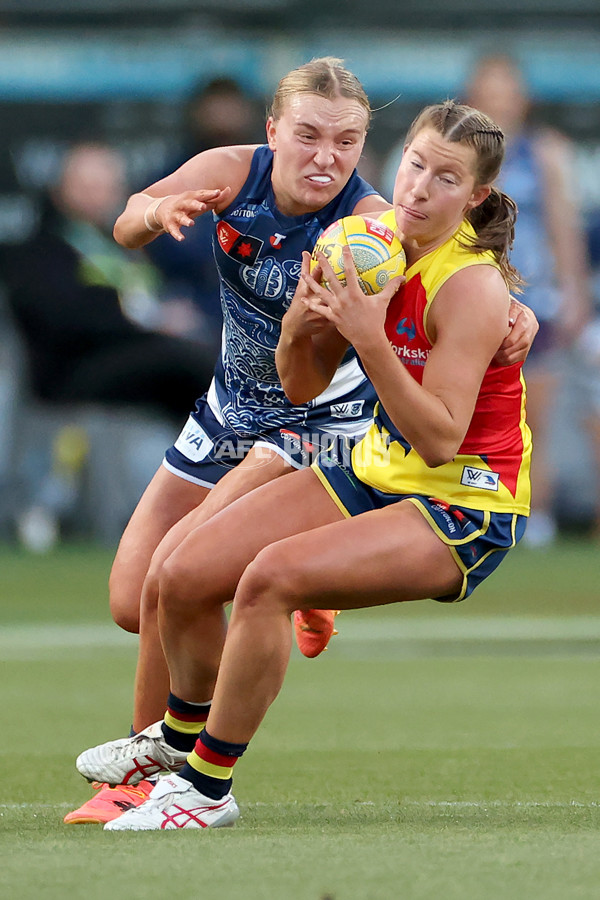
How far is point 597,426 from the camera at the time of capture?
12312 millimetres

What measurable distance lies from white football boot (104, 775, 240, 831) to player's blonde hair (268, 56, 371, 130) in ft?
6.78

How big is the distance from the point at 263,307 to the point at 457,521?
117cm

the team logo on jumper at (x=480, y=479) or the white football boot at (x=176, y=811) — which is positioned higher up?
the team logo on jumper at (x=480, y=479)

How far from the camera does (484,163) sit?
454 cm

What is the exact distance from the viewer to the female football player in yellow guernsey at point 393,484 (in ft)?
14.2

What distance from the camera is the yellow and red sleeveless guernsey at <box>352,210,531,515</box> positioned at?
452 centimetres

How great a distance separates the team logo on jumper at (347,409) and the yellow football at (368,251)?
1.06m

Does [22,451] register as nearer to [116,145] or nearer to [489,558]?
[116,145]

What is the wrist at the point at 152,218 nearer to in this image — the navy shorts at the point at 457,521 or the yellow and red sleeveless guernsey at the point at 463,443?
the yellow and red sleeveless guernsey at the point at 463,443

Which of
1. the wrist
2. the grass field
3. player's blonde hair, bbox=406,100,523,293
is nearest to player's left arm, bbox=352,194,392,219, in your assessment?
player's blonde hair, bbox=406,100,523,293

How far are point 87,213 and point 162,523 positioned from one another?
6.78 m

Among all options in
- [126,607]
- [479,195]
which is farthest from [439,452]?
[126,607]

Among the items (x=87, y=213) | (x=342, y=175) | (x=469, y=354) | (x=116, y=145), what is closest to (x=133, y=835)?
(x=469, y=354)

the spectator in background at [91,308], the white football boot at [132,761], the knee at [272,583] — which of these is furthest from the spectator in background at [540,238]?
the knee at [272,583]
